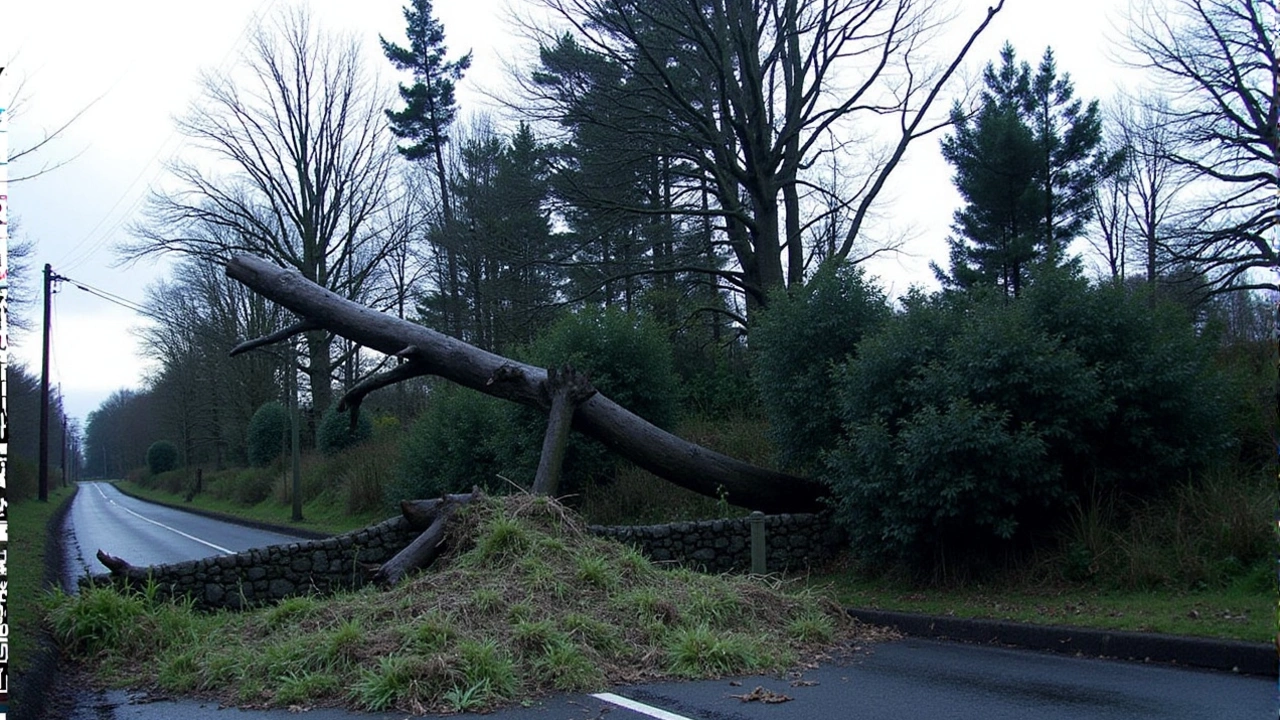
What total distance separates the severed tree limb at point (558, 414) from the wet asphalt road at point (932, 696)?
5636 millimetres

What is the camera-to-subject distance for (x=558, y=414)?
47.4 feet

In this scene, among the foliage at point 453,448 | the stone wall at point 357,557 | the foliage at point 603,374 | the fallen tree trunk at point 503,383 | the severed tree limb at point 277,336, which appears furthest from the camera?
the foliage at point 453,448

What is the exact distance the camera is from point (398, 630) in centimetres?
845

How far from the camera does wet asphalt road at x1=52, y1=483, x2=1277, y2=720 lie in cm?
694

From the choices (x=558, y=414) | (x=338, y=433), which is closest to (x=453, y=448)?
(x=558, y=414)

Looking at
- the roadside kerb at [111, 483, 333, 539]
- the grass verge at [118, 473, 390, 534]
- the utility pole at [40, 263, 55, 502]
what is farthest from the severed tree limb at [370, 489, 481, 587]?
the utility pole at [40, 263, 55, 502]

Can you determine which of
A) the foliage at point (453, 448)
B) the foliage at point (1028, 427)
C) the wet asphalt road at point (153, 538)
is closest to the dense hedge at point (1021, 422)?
the foliage at point (1028, 427)

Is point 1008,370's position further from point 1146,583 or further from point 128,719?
point 128,719

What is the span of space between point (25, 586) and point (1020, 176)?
87.6ft

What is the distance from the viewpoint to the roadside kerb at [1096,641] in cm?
795

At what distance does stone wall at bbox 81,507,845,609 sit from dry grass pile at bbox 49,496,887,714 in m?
0.50

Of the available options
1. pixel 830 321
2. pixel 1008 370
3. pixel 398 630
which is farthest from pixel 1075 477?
pixel 398 630

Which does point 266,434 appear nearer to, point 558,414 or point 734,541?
point 558,414

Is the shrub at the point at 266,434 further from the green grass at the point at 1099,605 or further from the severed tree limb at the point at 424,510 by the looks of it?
the green grass at the point at 1099,605
